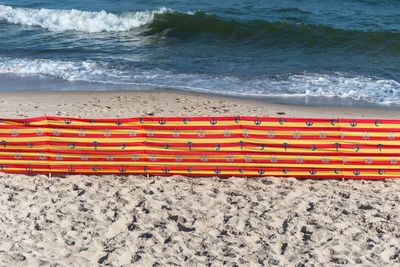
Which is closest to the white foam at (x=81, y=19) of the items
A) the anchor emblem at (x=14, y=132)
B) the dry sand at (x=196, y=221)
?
the anchor emblem at (x=14, y=132)

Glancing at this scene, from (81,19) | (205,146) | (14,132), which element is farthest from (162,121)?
(81,19)

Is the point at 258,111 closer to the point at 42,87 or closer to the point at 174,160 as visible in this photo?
the point at 174,160

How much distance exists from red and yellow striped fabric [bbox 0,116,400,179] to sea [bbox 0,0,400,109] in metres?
4.31

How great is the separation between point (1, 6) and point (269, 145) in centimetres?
2287

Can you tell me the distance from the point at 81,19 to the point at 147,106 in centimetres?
1302

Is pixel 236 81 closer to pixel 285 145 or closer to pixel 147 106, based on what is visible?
pixel 147 106

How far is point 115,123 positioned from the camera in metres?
8.11

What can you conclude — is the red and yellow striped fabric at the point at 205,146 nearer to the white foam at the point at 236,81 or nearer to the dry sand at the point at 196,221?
the dry sand at the point at 196,221

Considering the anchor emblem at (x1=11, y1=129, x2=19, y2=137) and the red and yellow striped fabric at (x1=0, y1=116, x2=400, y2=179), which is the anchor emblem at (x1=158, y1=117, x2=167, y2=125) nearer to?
the red and yellow striped fabric at (x1=0, y1=116, x2=400, y2=179)

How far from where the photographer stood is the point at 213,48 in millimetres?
18016

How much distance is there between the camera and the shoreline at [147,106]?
1092 cm

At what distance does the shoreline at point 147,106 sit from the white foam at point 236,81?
90 centimetres

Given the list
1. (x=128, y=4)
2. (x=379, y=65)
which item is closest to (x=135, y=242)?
(x=379, y=65)

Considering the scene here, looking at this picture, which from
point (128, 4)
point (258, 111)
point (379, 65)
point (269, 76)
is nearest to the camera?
point (258, 111)
